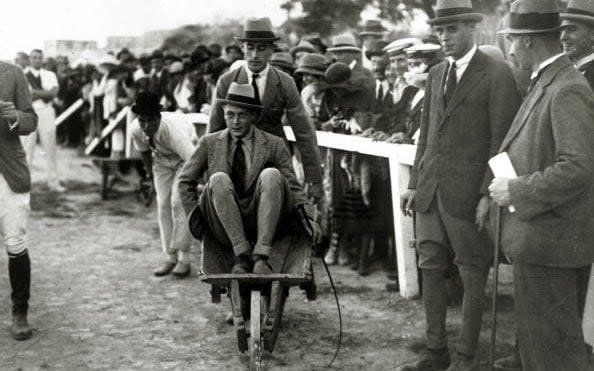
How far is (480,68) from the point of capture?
4395 millimetres

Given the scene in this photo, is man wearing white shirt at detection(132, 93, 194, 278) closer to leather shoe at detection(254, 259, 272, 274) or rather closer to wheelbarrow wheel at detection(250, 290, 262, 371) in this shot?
leather shoe at detection(254, 259, 272, 274)

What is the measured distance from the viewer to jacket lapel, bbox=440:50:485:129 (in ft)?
14.4

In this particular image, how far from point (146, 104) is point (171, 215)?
3.95ft

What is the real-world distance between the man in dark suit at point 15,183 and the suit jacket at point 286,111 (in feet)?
4.81

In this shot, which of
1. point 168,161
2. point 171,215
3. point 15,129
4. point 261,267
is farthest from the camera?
point 171,215

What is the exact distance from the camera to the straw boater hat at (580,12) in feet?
14.8

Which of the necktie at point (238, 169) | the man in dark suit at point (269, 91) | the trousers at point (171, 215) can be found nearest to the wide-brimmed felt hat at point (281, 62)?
the trousers at point (171, 215)

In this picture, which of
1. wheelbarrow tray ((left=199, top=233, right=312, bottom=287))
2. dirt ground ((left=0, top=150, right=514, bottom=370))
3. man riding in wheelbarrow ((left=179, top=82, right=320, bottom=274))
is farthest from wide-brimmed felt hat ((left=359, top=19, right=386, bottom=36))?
wheelbarrow tray ((left=199, top=233, right=312, bottom=287))

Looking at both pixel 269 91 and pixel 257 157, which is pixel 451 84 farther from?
pixel 269 91

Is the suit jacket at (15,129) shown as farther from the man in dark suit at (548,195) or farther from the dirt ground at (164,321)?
the man in dark suit at (548,195)

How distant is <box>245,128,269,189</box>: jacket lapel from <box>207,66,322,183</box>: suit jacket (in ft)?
2.24

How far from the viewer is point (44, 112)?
1158 centimetres

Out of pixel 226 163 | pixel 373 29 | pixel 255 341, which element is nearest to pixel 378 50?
pixel 373 29

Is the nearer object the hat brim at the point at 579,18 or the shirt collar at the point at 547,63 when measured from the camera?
the shirt collar at the point at 547,63
